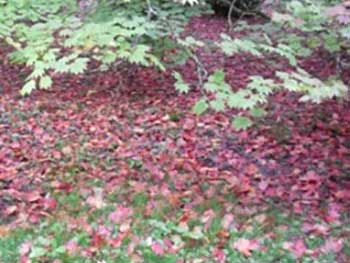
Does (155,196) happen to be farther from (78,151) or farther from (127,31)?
(127,31)

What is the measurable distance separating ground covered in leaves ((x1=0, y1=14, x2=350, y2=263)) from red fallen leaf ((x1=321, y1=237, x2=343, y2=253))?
0.03ft

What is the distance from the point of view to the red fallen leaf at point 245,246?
4.20m

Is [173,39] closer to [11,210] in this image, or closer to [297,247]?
[11,210]

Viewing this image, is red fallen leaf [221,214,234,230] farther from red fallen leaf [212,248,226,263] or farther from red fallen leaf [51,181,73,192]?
red fallen leaf [51,181,73,192]

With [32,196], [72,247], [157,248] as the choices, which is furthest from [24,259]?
[32,196]

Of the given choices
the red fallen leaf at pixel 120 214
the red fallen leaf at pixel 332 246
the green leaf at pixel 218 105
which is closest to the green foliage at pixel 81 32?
the red fallen leaf at pixel 120 214

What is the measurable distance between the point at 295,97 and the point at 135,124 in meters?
1.88

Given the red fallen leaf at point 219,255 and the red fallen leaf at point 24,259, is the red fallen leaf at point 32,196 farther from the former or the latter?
the red fallen leaf at point 219,255

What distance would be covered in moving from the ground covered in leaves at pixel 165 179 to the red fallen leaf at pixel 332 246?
1cm

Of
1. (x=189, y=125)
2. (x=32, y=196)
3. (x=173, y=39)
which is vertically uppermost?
(x=173, y=39)

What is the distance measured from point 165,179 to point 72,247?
147cm

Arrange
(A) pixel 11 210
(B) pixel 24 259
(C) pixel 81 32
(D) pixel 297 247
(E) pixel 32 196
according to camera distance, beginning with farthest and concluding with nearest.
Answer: (C) pixel 81 32 < (E) pixel 32 196 < (A) pixel 11 210 < (D) pixel 297 247 < (B) pixel 24 259

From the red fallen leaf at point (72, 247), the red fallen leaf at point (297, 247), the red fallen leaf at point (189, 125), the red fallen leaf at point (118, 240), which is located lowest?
the red fallen leaf at point (189, 125)

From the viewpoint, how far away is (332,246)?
428 centimetres
